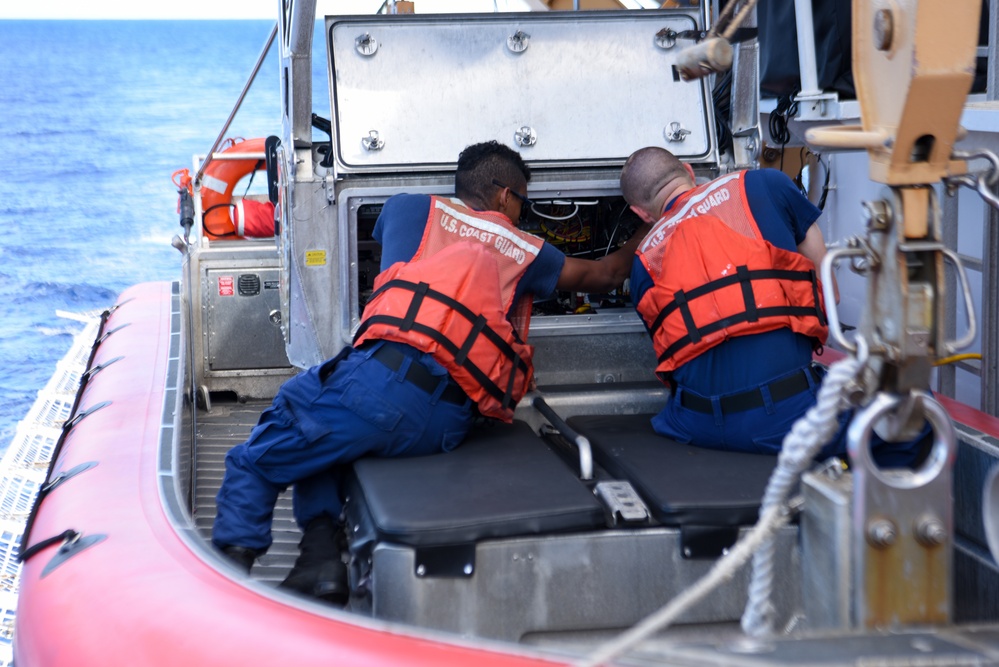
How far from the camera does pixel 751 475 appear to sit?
8.12 feet

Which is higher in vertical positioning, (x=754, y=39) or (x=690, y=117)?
(x=754, y=39)

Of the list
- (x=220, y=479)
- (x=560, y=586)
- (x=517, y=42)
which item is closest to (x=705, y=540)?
(x=560, y=586)

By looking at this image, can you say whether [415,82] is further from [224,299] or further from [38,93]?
[38,93]

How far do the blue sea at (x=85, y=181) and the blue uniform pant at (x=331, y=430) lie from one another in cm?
302

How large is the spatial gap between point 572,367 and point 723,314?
854 millimetres

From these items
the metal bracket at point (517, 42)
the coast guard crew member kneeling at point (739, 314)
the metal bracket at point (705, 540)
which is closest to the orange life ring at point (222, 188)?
the metal bracket at point (517, 42)

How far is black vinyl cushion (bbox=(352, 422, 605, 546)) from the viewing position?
7.10ft

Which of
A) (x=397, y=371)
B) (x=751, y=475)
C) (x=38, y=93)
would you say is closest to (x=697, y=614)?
(x=751, y=475)

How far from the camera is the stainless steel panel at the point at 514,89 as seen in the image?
11.3 ft

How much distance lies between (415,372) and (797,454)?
135cm

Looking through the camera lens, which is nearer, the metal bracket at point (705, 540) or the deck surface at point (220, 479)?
the metal bracket at point (705, 540)

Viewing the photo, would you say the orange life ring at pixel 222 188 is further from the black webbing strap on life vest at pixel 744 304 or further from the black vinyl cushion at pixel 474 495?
the black webbing strap on life vest at pixel 744 304

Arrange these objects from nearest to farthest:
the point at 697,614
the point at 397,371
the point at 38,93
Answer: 1. the point at 697,614
2. the point at 397,371
3. the point at 38,93

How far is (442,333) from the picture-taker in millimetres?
2676
